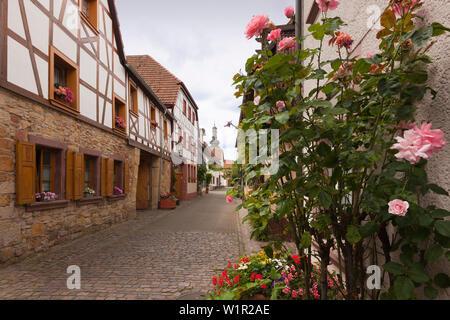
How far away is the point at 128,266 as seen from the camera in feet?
13.1

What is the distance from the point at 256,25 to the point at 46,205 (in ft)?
17.0

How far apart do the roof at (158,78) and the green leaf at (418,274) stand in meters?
13.8

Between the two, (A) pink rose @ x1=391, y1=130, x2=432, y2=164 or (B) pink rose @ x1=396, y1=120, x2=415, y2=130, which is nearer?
(A) pink rose @ x1=391, y1=130, x2=432, y2=164

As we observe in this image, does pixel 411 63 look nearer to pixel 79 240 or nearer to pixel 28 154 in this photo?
pixel 28 154

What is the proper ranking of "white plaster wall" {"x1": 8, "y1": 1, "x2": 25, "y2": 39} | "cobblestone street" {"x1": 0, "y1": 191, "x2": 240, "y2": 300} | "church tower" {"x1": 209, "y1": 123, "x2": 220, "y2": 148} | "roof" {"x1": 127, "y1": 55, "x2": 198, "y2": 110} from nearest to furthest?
"cobblestone street" {"x1": 0, "y1": 191, "x2": 240, "y2": 300}, "white plaster wall" {"x1": 8, "y1": 1, "x2": 25, "y2": 39}, "roof" {"x1": 127, "y1": 55, "x2": 198, "y2": 110}, "church tower" {"x1": 209, "y1": 123, "x2": 220, "y2": 148}

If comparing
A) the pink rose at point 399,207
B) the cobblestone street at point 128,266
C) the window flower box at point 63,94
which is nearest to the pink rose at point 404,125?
the pink rose at point 399,207

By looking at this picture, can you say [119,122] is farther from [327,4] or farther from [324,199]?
[324,199]

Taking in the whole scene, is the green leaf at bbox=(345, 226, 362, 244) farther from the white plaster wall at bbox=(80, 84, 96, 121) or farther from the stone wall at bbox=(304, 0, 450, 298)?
the white plaster wall at bbox=(80, 84, 96, 121)

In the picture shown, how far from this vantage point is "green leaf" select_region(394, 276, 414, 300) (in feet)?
3.74

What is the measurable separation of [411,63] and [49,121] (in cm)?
582

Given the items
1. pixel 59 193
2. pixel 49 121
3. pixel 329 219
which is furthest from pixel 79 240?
pixel 329 219

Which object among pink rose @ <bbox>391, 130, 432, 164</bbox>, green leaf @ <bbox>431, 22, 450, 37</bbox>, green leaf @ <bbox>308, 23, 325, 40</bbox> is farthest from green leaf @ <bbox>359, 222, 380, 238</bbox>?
green leaf @ <bbox>308, 23, 325, 40</bbox>

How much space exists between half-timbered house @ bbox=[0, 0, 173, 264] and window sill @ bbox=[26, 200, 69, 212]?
0.07 ft

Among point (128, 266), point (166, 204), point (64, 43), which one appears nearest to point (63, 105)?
point (64, 43)
